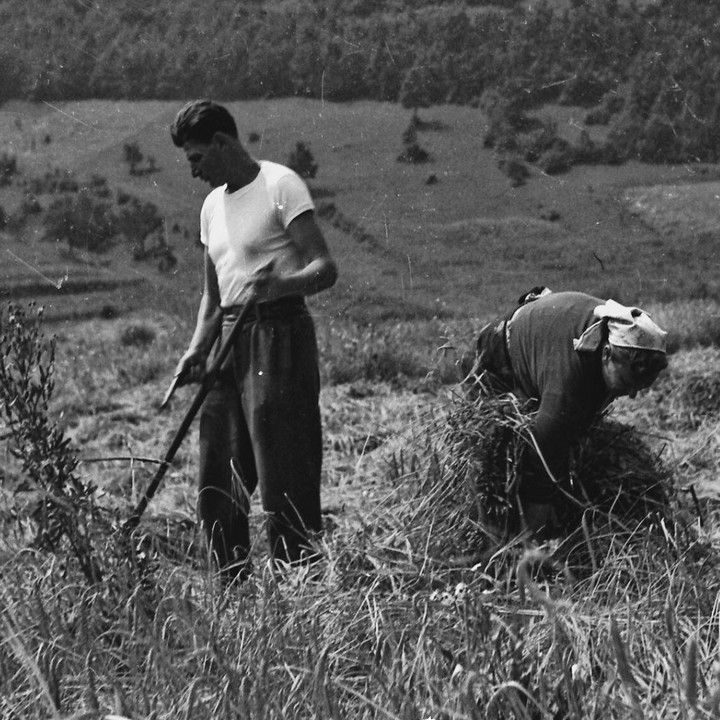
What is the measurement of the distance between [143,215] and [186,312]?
56 centimetres

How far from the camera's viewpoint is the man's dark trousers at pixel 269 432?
3.67 m

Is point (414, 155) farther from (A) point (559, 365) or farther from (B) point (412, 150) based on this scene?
(A) point (559, 365)

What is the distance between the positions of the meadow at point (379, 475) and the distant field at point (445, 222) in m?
0.01

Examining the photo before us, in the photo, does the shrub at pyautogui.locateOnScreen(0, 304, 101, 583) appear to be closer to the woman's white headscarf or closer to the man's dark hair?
the man's dark hair

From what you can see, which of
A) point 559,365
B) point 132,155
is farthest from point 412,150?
point 559,365

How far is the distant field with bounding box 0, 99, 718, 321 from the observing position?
6105 mm

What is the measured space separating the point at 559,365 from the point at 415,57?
11.6 ft

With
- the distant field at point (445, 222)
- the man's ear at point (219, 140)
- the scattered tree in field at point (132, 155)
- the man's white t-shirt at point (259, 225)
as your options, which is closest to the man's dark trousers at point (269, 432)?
the man's white t-shirt at point (259, 225)

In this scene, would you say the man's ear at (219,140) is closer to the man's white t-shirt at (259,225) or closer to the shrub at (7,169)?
the man's white t-shirt at (259,225)

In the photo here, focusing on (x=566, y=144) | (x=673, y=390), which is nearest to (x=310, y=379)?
(x=673, y=390)

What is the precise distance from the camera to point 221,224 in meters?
3.69

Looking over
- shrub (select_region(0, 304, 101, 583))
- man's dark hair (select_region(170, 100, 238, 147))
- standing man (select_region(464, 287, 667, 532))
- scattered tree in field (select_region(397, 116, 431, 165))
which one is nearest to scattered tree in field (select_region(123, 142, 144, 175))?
scattered tree in field (select_region(397, 116, 431, 165))

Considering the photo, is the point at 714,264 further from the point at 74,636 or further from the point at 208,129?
the point at 74,636

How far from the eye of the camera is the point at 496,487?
3617 mm
